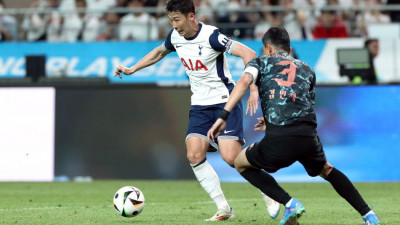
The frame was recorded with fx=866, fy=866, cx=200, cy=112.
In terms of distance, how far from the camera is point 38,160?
15867 mm

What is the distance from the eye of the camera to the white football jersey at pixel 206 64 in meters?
8.98

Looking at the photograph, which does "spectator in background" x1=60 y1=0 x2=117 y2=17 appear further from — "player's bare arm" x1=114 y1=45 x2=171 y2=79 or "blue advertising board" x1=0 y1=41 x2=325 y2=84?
"player's bare arm" x1=114 y1=45 x2=171 y2=79

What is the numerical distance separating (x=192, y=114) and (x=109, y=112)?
7.21 meters

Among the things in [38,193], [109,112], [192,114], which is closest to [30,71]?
[109,112]

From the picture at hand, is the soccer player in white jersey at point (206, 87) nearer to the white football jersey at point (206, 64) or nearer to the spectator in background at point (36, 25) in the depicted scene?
the white football jersey at point (206, 64)

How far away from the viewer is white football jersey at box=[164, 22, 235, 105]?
353 inches

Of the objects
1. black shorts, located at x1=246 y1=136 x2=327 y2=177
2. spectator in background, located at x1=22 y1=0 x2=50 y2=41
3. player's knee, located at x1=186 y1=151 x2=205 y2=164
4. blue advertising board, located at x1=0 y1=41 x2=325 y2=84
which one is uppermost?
black shorts, located at x1=246 y1=136 x2=327 y2=177

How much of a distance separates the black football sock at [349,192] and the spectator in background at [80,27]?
1136cm

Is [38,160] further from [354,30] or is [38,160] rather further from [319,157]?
[319,157]

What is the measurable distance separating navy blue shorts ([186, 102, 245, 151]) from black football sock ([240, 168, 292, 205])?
1213mm

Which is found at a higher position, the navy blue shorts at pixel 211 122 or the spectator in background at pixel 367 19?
the navy blue shorts at pixel 211 122

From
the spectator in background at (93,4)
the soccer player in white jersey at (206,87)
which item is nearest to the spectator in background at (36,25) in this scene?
the spectator in background at (93,4)

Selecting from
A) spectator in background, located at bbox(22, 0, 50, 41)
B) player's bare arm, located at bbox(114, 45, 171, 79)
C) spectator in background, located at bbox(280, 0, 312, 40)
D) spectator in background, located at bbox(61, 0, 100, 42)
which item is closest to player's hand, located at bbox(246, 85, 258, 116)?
player's bare arm, located at bbox(114, 45, 171, 79)

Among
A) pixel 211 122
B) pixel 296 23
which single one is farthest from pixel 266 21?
pixel 211 122
